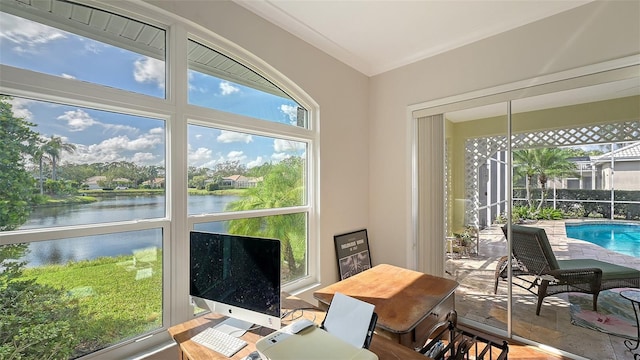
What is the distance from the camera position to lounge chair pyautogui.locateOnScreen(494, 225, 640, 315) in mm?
2195

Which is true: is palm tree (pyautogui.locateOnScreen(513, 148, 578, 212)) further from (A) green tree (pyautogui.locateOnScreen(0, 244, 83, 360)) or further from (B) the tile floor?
(A) green tree (pyautogui.locateOnScreen(0, 244, 83, 360))

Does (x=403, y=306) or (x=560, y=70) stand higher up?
(x=560, y=70)

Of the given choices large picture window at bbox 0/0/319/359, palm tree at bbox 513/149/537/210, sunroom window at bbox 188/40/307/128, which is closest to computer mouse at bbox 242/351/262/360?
large picture window at bbox 0/0/319/359

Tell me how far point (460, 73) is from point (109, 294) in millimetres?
3415

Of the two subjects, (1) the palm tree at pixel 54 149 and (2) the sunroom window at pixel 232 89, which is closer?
(1) the palm tree at pixel 54 149

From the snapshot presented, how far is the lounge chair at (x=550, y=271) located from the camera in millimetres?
2195

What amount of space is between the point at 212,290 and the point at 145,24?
1.75 metres

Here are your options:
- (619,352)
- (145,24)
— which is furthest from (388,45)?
(619,352)

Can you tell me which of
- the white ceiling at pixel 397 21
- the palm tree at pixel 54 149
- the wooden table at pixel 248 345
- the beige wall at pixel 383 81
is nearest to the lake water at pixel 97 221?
the palm tree at pixel 54 149

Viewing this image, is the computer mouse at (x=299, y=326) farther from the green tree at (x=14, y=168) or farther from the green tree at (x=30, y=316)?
the green tree at (x=14, y=168)

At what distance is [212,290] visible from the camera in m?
1.50

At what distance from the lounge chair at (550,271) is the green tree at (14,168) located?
3.57 m

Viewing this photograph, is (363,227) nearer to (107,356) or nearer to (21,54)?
(107,356)

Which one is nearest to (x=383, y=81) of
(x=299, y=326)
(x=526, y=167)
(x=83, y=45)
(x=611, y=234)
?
(x=526, y=167)
